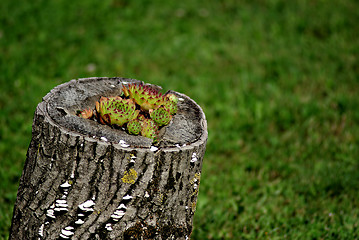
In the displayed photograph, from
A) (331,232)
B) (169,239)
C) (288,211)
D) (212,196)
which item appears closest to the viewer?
(169,239)

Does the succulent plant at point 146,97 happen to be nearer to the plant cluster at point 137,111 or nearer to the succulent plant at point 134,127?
the plant cluster at point 137,111

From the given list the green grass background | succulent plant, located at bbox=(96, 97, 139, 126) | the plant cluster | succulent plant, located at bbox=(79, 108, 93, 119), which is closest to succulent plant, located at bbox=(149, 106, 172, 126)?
the plant cluster

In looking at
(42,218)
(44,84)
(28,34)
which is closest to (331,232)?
(42,218)

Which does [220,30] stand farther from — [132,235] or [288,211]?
[132,235]

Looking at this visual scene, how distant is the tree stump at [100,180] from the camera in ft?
6.68

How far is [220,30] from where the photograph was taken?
6707 millimetres

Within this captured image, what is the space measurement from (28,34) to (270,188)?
4471 millimetres

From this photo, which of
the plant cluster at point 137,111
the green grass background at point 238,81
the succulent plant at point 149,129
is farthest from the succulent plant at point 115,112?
the green grass background at point 238,81

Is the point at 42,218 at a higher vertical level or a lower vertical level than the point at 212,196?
higher

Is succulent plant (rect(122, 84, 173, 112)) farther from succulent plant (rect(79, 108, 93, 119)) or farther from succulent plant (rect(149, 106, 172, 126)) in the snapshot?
succulent plant (rect(79, 108, 93, 119))

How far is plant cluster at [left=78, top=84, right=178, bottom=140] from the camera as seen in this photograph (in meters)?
2.17

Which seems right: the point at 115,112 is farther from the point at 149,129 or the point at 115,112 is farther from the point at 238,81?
the point at 238,81

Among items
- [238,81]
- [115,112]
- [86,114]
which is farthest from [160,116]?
[238,81]

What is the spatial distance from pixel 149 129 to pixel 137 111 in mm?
193
